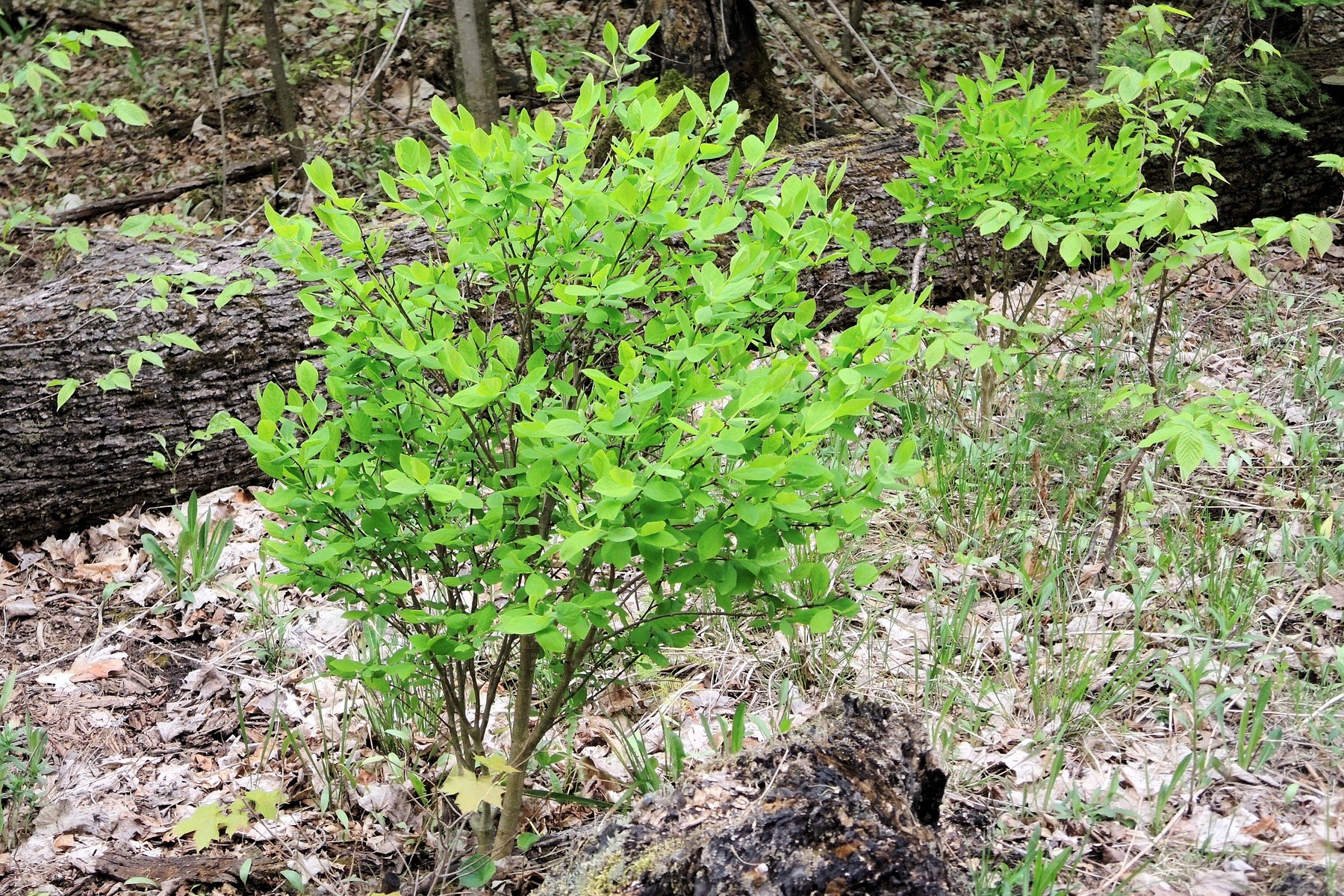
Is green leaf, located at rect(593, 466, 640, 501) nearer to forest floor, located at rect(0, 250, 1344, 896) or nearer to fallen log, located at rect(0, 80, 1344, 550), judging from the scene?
forest floor, located at rect(0, 250, 1344, 896)

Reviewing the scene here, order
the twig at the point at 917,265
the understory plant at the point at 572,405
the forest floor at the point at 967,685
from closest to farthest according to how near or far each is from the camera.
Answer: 1. the understory plant at the point at 572,405
2. the forest floor at the point at 967,685
3. the twig at the point at 917,265

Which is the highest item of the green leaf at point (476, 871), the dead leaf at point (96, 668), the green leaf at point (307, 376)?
the green leaf at point (307, 376)

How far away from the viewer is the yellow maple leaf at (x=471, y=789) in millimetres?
1783

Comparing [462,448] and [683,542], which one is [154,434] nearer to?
[462,448]

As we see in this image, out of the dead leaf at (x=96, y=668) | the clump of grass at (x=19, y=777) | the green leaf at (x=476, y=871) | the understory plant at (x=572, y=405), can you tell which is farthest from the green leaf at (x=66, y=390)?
the green leaf at (x=476, y=871)

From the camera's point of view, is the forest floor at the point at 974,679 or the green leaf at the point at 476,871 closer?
the green leaf at the point at 476,871

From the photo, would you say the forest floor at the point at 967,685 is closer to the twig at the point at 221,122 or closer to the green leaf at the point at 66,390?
the green leaf at the point at 66,390

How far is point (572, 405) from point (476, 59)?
12.1ft

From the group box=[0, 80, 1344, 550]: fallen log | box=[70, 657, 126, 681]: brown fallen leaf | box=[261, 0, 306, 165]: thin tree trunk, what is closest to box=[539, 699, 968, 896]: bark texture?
box=[70, 657, 126, 681]: brown fallen leaf

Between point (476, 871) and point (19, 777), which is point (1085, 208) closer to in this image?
point (476, 871)

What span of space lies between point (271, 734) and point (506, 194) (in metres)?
1.74

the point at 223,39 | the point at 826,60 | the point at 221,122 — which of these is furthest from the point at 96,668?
the point at 223,39

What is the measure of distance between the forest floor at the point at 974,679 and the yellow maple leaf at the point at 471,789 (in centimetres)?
36

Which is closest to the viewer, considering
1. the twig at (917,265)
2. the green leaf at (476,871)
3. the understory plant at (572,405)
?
the understory plant at (572,405)
